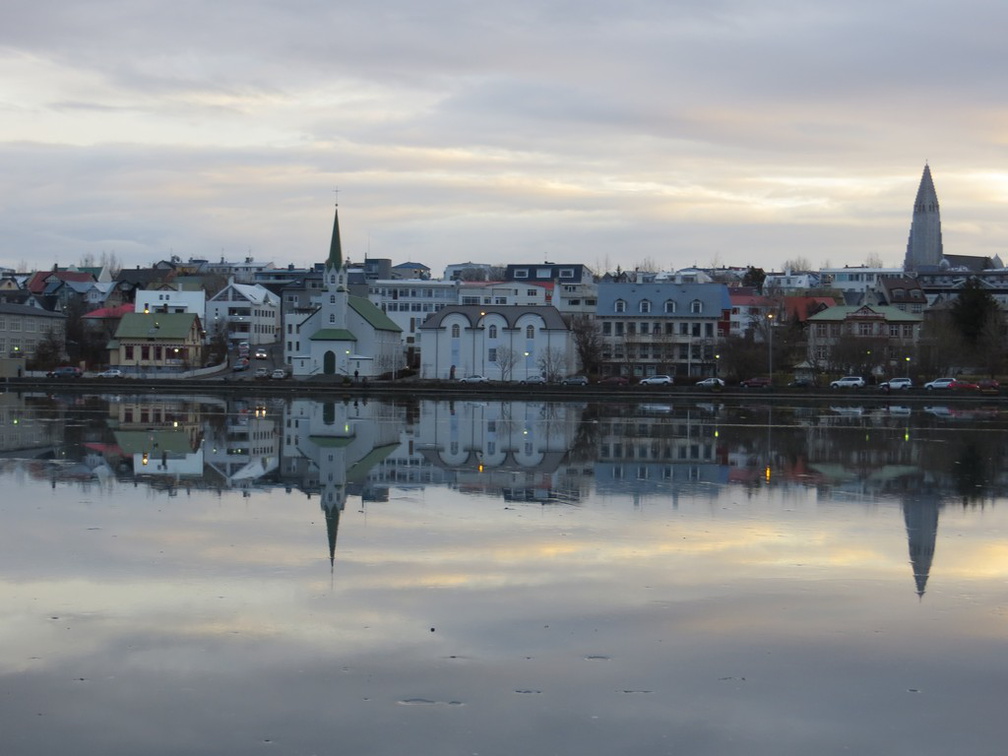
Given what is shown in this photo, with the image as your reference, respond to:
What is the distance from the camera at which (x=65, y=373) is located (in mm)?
82500

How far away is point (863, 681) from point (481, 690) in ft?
11.2

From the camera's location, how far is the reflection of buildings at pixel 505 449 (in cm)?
2444

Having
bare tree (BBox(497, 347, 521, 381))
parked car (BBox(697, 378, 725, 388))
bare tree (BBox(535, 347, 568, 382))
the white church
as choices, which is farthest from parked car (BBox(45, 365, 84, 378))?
parked car (BBox(697, 378, 725, 388))

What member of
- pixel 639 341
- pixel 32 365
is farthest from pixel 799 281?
pixel 32 365

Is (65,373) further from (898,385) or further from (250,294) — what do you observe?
(898,385)

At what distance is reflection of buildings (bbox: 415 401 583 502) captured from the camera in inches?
962

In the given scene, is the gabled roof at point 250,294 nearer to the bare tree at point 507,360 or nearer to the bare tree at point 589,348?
the bare tree at point 507,360

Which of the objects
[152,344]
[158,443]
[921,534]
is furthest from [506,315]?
[921,534]

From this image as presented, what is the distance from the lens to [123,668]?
1110 centimetres

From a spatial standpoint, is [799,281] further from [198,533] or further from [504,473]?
[198,533]

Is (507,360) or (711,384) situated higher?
(507,360)

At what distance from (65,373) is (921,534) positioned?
72.7 meters

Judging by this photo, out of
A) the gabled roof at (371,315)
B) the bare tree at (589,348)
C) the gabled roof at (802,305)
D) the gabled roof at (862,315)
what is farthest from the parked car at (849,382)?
the gabled roof at (371,315)

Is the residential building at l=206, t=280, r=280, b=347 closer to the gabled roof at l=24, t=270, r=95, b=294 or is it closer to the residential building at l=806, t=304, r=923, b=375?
the gabled roof at l=24, t=270, r=95, b=294
